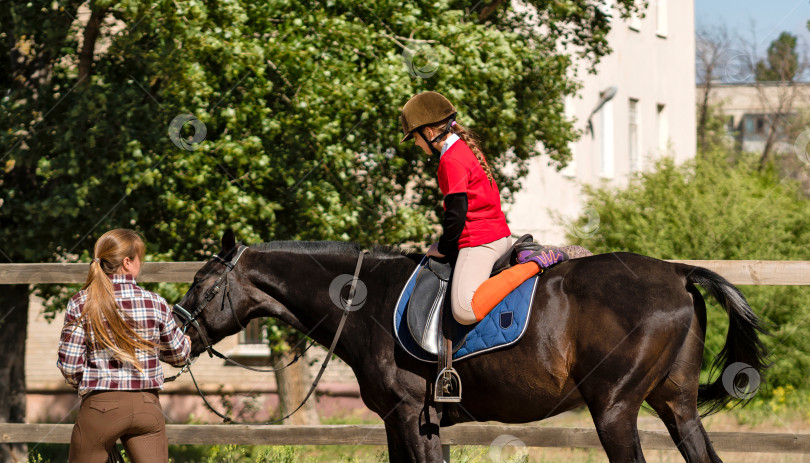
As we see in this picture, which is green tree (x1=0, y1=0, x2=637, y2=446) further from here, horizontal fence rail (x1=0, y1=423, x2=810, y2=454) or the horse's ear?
the horse's ear

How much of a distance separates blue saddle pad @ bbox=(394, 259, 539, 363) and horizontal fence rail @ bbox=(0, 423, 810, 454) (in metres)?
1.27

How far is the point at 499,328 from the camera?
4.63 m

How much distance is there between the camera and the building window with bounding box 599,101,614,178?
2202cm

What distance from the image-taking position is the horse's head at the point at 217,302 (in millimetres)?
5164

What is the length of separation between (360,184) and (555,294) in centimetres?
500

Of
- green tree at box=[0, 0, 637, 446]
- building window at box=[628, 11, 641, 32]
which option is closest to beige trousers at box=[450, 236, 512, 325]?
green tree at box=[0, 0, 637, 446]

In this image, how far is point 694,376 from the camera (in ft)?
16.0

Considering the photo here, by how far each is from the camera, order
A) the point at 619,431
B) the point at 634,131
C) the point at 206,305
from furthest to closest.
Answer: the point at 634,131 < the point at 206,305 < the point at 619,431

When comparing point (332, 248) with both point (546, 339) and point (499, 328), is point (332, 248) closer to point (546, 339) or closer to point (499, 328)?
point (499, 328)

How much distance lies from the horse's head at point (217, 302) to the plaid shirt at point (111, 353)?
1.12 meters

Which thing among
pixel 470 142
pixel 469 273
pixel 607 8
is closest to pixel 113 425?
pixel 469 273

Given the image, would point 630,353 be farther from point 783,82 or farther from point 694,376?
point 783,82

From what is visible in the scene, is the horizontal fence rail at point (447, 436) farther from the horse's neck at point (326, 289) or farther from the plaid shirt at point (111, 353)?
the plaid shirt at point (111, 353)

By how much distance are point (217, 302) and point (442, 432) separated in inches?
67.6
